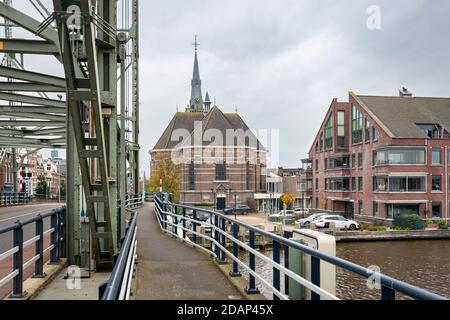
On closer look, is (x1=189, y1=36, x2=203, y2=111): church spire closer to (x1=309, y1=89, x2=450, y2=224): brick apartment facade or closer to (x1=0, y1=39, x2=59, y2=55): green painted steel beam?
(x1=309, y1=89, x2=450, y2=224): brick apartment facade

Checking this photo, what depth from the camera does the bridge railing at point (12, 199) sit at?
3415 cm

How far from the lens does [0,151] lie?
138 ft

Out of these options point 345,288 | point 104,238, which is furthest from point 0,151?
point 104,238

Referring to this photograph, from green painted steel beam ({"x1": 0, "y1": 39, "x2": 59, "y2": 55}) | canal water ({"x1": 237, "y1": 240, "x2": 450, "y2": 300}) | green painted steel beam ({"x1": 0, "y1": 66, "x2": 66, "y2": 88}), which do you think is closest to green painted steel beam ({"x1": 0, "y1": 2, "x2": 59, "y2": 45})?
green painted steel beam ({"x1": 0, "y1": 39, "x2": 59, "y2": 55})

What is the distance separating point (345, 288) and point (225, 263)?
1499cm

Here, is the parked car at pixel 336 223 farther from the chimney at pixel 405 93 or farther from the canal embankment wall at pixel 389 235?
the chimney at pixel 405 93

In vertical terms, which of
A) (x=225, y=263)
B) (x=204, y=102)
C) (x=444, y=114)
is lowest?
(x=225, y=263)

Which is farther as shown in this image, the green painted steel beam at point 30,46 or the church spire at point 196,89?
the church spire at point 196,89

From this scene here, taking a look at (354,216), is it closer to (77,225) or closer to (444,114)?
(444,114)

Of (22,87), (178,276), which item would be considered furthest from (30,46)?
(22,87)

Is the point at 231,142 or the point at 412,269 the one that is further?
the point at 231,142

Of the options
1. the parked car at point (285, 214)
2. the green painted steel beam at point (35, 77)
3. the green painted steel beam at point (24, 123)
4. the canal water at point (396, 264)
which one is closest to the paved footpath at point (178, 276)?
the green painted steel beam at point (35, 77)

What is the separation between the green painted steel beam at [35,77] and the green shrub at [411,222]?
3948 centimetres

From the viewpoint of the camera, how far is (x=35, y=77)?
469 inches
